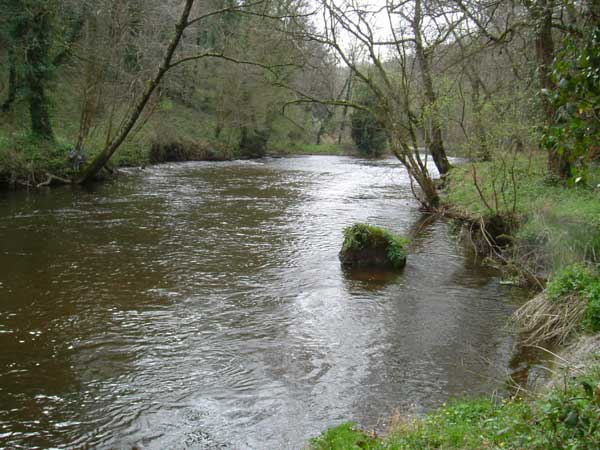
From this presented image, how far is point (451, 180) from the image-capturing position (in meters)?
21.4

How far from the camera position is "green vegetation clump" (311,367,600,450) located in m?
3.71

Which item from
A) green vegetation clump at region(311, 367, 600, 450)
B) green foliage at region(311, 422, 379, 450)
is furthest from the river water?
green vegetation clump at region(311, 367, 600, 450)

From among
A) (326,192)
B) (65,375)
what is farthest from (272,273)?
(326,192)

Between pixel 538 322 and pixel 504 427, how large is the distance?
15.5ft

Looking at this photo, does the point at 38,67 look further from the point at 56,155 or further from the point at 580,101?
the point at 580,101

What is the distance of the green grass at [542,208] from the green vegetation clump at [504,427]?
5104mm

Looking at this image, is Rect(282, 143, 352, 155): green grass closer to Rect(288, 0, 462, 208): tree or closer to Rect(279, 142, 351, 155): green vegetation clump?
Rect(279, 142, 351, 155): green vegetation clump

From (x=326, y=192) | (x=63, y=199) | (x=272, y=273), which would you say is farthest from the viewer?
(x=326, y=192)

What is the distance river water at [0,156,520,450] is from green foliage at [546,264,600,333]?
1.10 m

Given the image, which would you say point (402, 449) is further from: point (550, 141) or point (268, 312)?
point (268, 312)

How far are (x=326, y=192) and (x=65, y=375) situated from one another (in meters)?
20.0

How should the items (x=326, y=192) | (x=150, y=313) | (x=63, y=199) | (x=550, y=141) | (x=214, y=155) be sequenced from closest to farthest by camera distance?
(x=550, y=141)
(x=150, y=313)
(x=63, y=199)
(x=326, y=192)
(x=214, y=155)

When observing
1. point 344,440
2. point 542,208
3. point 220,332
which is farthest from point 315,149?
point 344,440

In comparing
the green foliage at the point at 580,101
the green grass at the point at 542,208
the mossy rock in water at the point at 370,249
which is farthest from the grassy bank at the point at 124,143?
the green foliage at the point at 580,101
